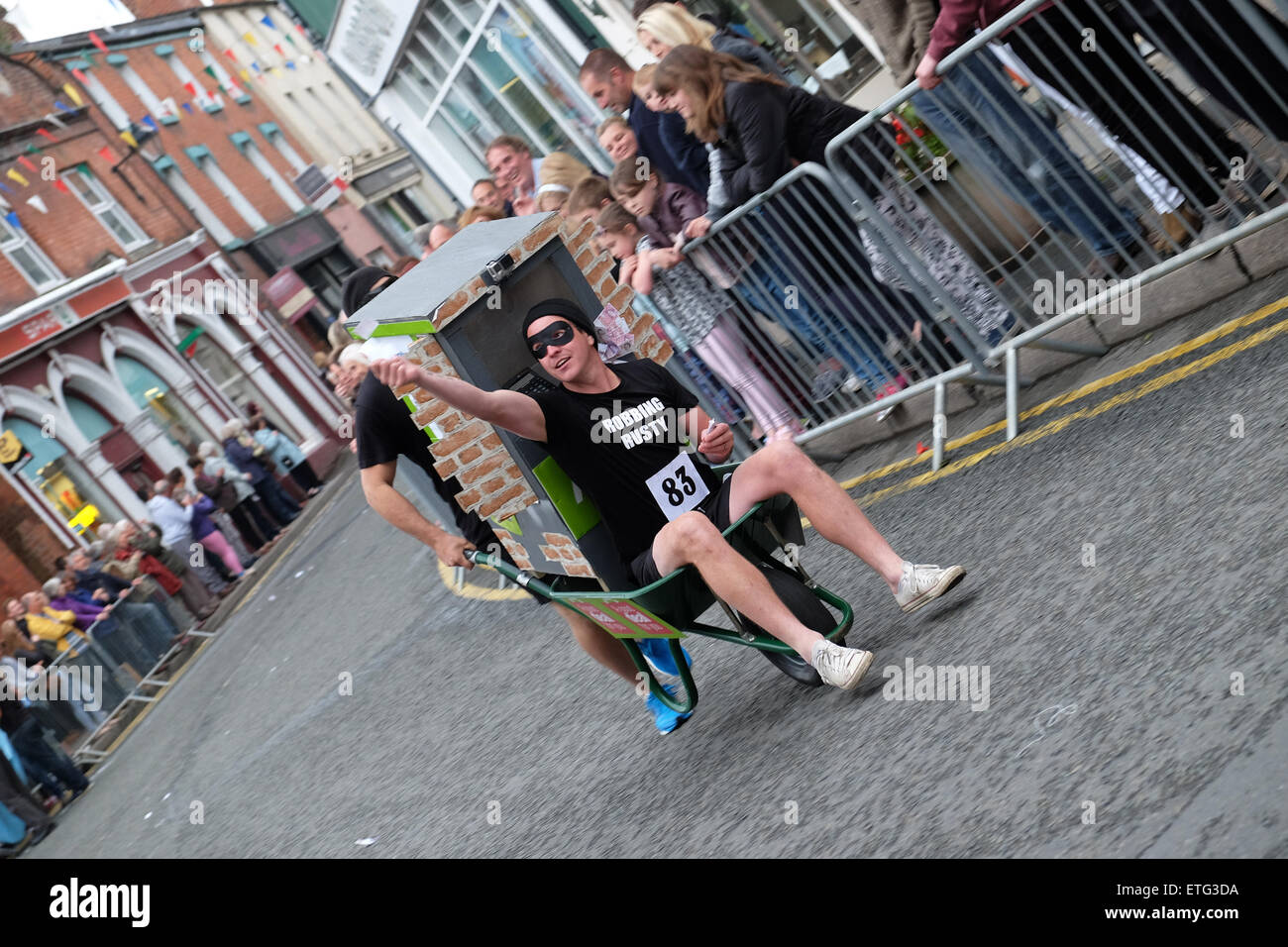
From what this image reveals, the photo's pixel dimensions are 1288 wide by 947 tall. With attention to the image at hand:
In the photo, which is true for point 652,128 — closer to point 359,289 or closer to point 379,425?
point 359,289

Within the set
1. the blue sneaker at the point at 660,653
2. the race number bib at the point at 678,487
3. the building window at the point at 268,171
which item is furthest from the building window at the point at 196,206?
the race number bib at the point at 678,487

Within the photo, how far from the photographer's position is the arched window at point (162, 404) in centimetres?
2839

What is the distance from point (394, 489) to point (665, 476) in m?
1.89

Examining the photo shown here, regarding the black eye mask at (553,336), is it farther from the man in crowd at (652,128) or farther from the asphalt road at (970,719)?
the man in crowd at (652,128)

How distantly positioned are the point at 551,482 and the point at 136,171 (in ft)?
101

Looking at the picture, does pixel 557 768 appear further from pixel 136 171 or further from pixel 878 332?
pixel 136 171

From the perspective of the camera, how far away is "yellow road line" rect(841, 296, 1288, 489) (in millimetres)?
5650

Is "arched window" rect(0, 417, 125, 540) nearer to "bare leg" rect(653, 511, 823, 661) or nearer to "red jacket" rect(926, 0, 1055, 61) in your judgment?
"red jacket" rect(926, 0, 1055, 61)

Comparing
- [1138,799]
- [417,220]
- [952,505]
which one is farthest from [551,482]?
[417,220]

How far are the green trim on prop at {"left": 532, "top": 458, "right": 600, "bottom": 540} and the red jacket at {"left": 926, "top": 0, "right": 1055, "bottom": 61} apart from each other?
2563 millimetres

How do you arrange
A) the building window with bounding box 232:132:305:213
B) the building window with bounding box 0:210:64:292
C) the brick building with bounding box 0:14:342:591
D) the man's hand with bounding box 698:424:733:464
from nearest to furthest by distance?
the man's hand with bounding box 698:424:733:464, the brick building with bounding box 0:14:342:591, the building window with bounding box 0:210:64:292, the building window with bounding box 232:132:305:213

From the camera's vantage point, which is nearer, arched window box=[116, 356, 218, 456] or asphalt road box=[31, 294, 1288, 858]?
asphalt road box=[31, 294, 1288, 858]

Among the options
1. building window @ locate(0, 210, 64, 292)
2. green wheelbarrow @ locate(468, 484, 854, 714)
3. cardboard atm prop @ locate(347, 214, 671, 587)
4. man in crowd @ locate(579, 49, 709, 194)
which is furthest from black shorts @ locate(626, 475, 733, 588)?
building window @ locate(0, 210, 64, 292)

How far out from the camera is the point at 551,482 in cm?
539
